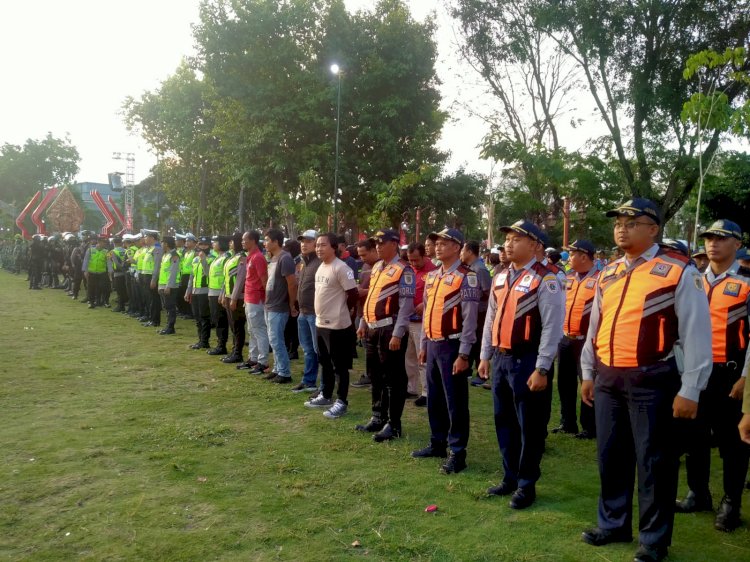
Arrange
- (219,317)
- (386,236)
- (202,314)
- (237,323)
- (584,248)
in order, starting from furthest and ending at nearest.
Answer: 1. (202,314)
2. (219,317)
3. (237,323)
4. (584,248)
5. (386,236)

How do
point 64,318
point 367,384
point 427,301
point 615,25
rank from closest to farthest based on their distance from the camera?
Answer: point 427,301
point 367,384
point 64,318
point 615,25

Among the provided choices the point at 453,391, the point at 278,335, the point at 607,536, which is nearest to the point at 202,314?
the point at 278,335

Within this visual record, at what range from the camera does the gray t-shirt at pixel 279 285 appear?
8.28 m

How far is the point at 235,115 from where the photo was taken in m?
25.4

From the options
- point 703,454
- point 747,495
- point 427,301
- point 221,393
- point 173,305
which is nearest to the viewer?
point 703,454

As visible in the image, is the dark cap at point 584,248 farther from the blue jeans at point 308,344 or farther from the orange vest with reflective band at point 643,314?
the blue jeans at point 308,344

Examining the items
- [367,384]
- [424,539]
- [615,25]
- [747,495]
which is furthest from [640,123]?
[424,539]

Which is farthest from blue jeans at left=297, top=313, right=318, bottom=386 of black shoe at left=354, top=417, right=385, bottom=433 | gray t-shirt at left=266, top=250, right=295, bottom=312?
black shoe at left=354, top=417, right=385, bottom=433

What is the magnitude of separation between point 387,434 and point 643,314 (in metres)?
3.21

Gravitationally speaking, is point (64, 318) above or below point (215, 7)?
below

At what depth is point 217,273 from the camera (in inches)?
404

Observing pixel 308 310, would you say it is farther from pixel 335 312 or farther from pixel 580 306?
pixel 580 306

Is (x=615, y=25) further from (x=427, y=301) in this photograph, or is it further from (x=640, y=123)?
(x=427, y=301)

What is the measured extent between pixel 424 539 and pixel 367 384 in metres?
4.77
